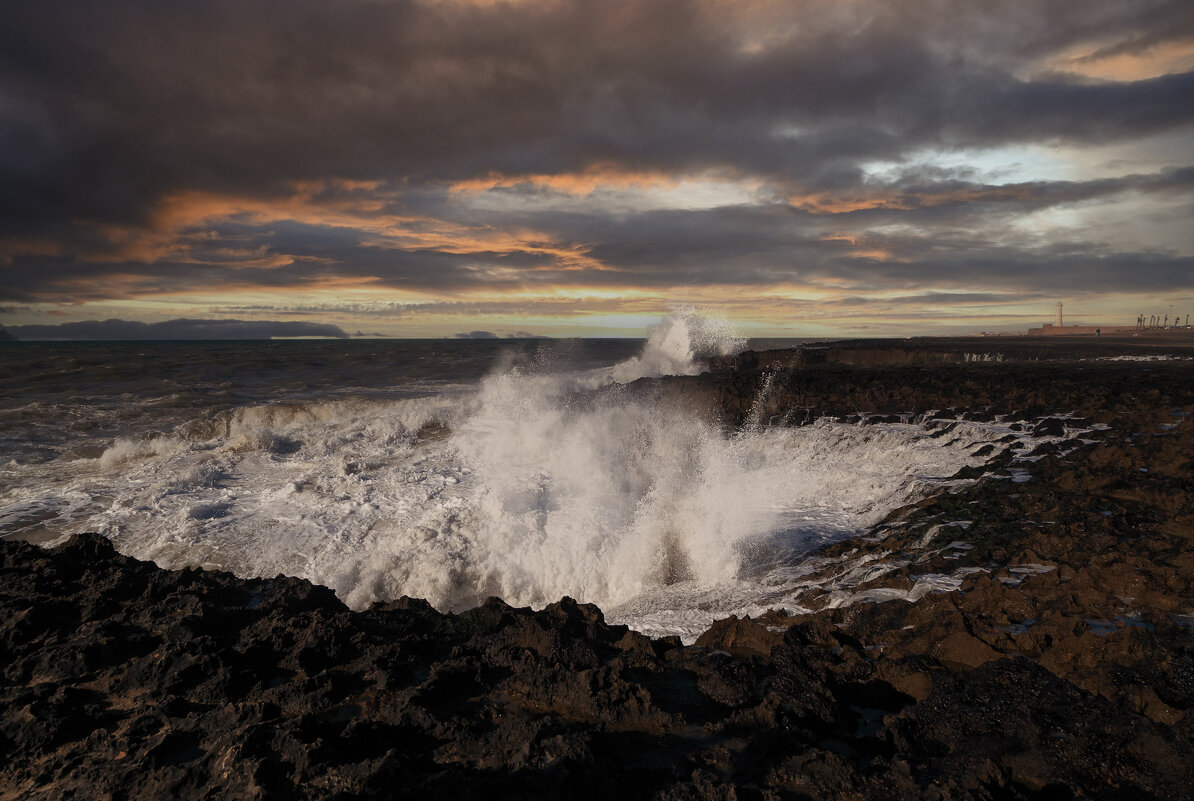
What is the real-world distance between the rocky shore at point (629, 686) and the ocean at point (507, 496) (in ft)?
5.23

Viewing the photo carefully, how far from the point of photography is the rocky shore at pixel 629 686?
3.02 metres

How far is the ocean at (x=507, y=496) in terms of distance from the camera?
818 centimetres

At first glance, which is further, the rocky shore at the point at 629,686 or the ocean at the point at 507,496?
the ocean at the point at 507,496

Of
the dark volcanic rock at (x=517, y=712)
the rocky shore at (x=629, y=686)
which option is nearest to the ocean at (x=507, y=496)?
the rocky shore at (x=629, y=686)

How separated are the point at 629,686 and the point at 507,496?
6928mm

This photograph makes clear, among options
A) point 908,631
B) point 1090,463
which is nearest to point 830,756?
point 908,631

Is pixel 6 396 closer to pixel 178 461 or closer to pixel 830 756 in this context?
pixel 178 461

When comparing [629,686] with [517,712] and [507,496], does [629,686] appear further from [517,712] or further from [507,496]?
[507,496]

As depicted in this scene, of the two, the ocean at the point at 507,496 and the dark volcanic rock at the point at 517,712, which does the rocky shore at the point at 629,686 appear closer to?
the dark volcanic rock at the point at 517,712

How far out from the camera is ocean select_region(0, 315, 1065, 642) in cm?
818

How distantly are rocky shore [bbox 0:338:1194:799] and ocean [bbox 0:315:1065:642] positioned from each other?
159 cm

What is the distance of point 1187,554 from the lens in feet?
19.4

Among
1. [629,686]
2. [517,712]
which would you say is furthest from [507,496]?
[629,686]

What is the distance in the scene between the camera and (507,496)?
34.6ft
